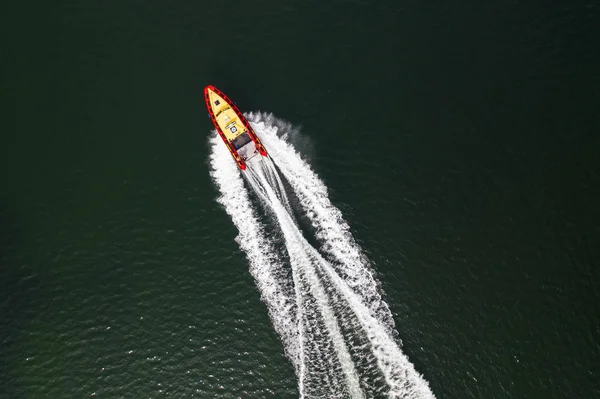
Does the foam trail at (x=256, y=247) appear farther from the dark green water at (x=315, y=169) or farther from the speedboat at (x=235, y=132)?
the speedboat at (x=235, y=132)

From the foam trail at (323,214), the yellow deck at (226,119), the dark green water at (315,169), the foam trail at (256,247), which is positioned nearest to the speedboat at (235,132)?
the yellow deck at (226,119)

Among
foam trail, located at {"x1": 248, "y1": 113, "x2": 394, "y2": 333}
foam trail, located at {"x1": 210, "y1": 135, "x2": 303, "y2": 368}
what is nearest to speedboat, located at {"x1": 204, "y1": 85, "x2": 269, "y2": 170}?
foam trail, located at {"x1": 248, "y1": 113, "x2": 394, "y2": 333}

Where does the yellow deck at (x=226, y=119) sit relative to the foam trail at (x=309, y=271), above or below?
above

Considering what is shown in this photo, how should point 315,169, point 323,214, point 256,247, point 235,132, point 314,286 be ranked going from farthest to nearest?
point 235,132 → point 315,169 → point 256,247 → point 323,214 → point 314,286

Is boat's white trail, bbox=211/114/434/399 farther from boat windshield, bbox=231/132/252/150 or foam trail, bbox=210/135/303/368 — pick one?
boat windshield, bbox=231/132/252/150

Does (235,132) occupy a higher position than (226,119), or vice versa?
(226,119)

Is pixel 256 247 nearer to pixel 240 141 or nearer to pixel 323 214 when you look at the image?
pixel 323 214

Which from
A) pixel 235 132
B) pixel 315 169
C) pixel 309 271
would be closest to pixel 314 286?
pixel 309 271
